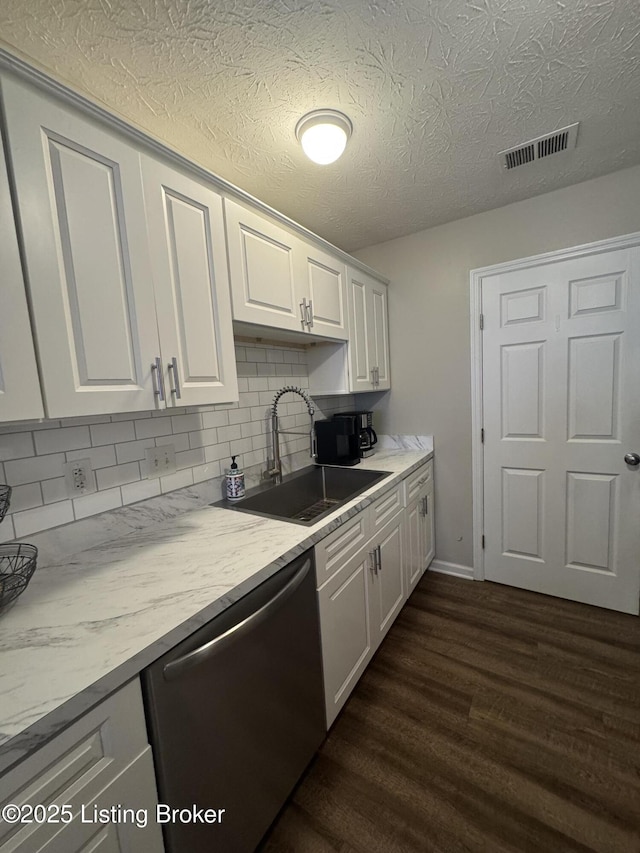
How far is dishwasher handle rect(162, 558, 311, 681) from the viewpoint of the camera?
0.75 metres

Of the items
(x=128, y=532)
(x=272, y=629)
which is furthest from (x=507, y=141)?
(x=128, y=532)

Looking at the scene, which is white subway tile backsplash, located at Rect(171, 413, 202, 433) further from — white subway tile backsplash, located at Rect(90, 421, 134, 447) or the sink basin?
the sink basin

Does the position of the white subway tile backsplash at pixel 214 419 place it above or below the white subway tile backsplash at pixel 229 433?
above

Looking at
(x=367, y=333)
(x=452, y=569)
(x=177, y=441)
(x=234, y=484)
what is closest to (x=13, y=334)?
(x=177, y=441)

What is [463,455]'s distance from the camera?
2400 millimetres

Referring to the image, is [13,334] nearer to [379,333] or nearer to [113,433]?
[113,433]

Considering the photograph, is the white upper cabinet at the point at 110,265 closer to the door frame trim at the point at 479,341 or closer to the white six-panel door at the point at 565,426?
the door frame trim at the point at 479,341

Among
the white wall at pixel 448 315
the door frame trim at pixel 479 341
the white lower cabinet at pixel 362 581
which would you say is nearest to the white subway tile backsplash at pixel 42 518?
the white lower cabinet at pixel 362 581

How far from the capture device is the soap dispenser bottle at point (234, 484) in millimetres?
1604

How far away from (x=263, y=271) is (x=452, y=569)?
2.40m

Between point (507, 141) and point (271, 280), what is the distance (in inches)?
49.0

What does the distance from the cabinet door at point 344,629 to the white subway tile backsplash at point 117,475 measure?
2.79 feet

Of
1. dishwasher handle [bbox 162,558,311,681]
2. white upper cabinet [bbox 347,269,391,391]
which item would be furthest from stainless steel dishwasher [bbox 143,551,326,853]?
white upper cabinet [bbox 347,269,391,391]

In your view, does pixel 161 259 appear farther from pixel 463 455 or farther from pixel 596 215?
pixel 596 215
